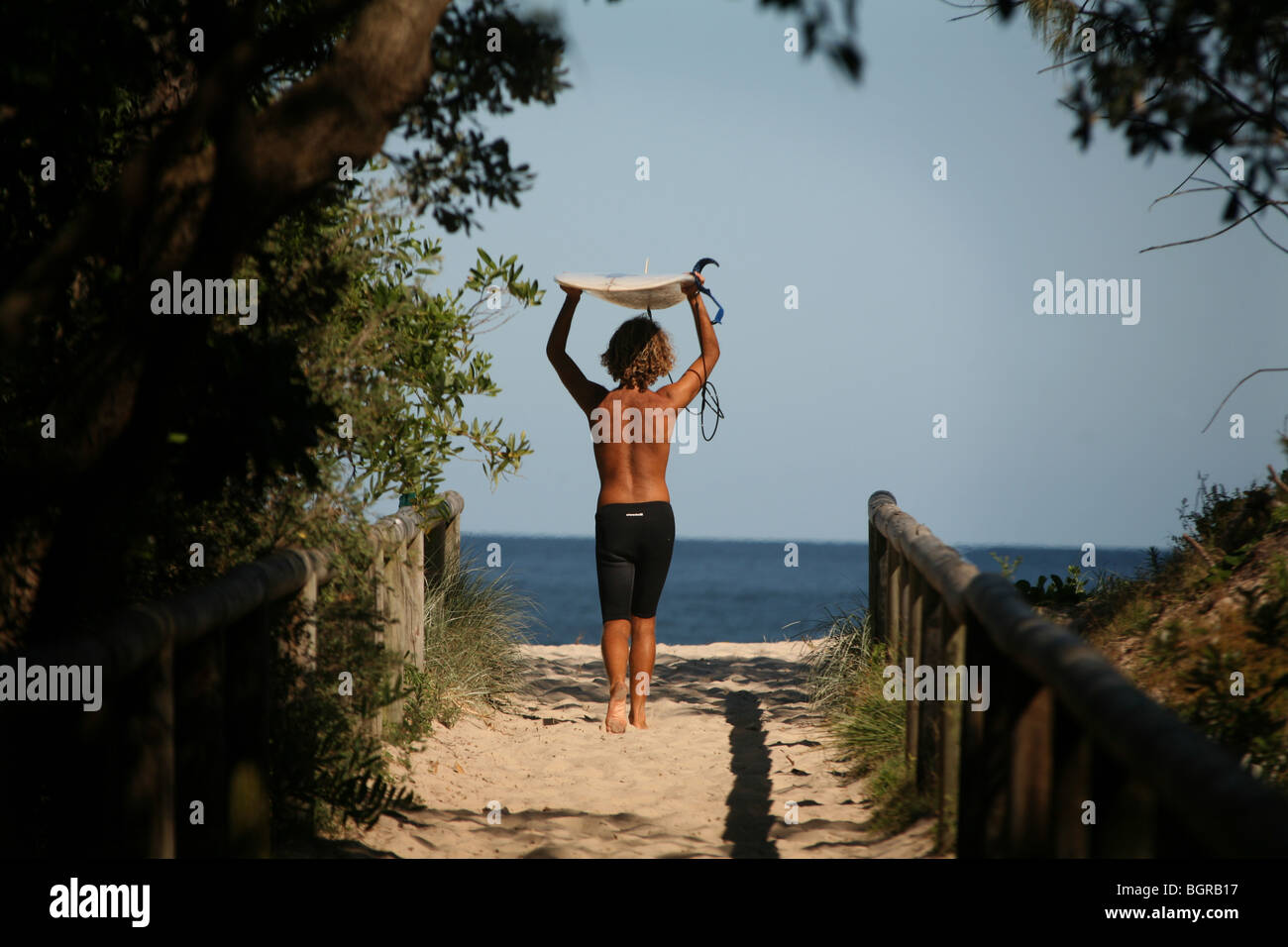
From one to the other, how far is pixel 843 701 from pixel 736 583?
212 feet

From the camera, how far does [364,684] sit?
15.0ft

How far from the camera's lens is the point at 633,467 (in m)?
6.26

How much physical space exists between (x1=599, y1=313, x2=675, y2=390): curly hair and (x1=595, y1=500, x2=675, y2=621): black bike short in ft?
2.34

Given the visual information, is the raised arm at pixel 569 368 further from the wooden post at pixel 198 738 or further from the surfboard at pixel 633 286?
the wooden post at pixel 198 738

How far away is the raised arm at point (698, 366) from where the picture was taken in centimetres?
634

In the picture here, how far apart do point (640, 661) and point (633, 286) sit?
2066mm

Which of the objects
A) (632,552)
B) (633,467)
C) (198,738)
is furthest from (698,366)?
(198,738)

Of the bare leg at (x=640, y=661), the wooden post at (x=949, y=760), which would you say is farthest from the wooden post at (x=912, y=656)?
the bare leg at (x=640, y=661)

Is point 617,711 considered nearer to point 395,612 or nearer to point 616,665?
point 616,665

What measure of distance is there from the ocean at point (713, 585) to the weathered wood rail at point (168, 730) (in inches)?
224

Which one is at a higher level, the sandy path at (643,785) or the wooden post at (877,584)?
the wooden post at (877,584)

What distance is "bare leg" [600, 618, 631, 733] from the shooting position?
6.24 metres

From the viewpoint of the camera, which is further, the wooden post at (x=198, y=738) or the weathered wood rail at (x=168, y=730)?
the wooden post at (x=198, y=738)
